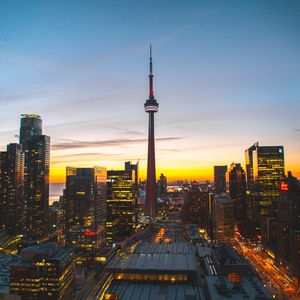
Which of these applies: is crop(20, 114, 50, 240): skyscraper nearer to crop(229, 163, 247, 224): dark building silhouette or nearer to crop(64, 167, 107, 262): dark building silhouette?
crop(64, 167, 107, 262): dark building silhouette

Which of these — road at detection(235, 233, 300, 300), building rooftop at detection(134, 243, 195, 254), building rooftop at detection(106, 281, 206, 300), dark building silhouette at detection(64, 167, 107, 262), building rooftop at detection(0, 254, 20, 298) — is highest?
dark building silhouette at detection(64, 167, 107, 262)

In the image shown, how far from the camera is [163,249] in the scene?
77.2 meters

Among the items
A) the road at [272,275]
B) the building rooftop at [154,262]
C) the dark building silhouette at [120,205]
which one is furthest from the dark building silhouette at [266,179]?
the building rooftop at [154,262]

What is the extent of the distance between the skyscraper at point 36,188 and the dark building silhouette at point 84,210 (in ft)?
87.2

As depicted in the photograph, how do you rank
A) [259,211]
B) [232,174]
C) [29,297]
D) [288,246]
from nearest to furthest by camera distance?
[29,297]
[288,246]
[259,211]
[232,174]

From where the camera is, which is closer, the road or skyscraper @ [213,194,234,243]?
the road

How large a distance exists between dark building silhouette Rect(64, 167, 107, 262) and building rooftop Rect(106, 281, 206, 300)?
35294mm

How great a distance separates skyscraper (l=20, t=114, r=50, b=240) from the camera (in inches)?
4673

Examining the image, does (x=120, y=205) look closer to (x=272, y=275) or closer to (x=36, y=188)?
(x=36, y=188)

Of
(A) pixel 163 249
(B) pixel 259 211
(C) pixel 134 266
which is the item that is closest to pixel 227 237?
(B) pixel 259 211

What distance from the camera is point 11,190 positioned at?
13712 centimetres

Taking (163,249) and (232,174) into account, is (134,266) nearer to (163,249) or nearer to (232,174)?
(163,249)

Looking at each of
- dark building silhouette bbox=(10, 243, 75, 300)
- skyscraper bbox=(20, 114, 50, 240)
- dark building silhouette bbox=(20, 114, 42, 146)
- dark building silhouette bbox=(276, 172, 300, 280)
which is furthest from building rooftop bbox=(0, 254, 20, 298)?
dark building silhouette bbox=(20, 114, 42, 146)

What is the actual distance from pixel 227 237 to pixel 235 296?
69715 mm
